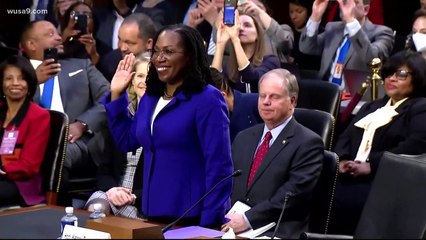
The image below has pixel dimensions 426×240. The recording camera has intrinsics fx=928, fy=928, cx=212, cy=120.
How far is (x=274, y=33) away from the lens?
622cm

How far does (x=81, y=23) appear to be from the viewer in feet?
21.4

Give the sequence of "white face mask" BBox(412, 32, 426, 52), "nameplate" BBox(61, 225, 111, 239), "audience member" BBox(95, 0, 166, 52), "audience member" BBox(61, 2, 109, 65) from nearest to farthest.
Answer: "nameplate" BBox(61, 225, 111, 239) → "white face mask" BBox(412, 32, 426, 52) → "audience member" BBox(61, 2, 109, 65) → "audience member" BBox(95, 0, 166, 52)

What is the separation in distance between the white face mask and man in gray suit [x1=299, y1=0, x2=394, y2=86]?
272 millimetres

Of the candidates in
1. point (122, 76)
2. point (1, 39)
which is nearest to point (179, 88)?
point (122, 76)

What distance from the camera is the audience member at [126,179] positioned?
4414 millimetres

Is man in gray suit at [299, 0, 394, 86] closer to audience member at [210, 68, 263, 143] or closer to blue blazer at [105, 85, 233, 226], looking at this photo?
audience member at [210, 68, 263, 143]

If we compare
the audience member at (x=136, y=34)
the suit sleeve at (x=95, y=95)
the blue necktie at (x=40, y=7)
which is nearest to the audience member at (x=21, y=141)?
the suit sleeve at (x=95, y=95)

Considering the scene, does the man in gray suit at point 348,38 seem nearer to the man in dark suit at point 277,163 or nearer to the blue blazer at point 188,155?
the man in dark suit at point 277,163

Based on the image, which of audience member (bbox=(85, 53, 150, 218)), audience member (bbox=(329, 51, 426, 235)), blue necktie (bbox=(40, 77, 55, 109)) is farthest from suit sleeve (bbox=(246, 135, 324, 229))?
blue necktie (bbox=(40, 77, 55, 109))

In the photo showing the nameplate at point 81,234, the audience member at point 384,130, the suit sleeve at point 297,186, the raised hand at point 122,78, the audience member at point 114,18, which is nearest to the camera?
the nameplate at point 81,234

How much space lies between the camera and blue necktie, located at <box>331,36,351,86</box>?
610 cm

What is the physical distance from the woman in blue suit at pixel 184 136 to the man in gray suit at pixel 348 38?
2.53 m

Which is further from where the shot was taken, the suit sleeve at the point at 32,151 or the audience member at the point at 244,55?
the audience member at the point at 244,55

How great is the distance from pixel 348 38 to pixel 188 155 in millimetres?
2816
